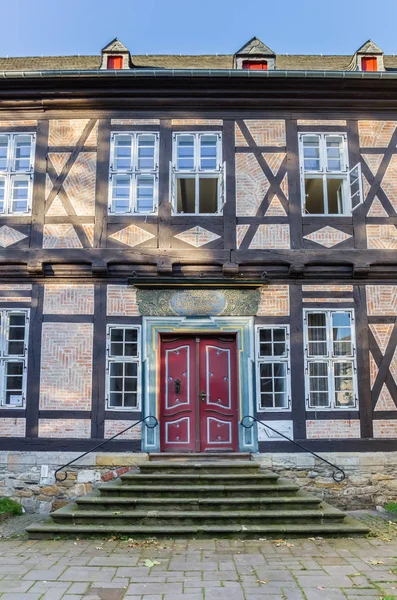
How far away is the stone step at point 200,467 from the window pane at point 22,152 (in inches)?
231

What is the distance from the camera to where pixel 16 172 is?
9.93 m

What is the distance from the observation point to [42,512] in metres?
8.78

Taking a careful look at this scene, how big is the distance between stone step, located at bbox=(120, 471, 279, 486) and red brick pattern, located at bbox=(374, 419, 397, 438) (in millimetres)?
2195

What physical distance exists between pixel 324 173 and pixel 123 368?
202 inches

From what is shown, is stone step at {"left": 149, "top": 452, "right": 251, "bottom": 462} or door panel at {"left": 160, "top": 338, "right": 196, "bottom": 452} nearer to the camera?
stone step at {"left": 149, "top": 452, "right": 251, "bottom": 462}

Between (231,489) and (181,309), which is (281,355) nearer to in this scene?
(181,309)

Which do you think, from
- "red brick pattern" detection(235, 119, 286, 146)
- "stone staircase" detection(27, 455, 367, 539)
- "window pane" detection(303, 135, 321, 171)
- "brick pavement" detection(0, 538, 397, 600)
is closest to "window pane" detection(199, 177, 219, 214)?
"red brick pattern" detection(235, 119, 286, 146)

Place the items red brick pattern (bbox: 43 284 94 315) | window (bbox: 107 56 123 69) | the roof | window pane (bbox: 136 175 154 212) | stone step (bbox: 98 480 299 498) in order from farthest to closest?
the roof, window (bbox: 107 56 123 69), window pane (bbox: 136 175 154 212), red brick pattern (bbox: 43 284 94 315), stone step (bbox: 98 480 299 498)

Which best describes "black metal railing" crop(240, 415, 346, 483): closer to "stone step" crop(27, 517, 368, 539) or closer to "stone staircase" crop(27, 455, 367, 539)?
"stone staircase" crop(27, 455, 367, 539)

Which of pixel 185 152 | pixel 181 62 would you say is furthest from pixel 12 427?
pixel 181 62

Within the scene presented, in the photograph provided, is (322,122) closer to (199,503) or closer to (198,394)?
(198,394)

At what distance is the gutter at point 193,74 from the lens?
9773mm

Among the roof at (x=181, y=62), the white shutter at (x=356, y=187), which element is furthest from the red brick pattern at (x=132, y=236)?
the roof at (x=181, y=62)

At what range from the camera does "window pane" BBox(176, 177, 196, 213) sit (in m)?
10.1
